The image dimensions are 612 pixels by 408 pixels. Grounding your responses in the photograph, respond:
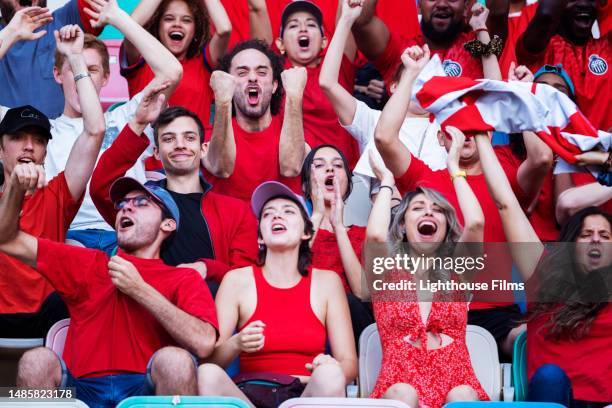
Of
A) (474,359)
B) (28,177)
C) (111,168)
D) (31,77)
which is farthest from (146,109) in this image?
(474,359)

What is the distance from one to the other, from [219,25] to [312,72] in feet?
1.80

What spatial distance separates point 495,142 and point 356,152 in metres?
0.73

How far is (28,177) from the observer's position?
17.1 feet

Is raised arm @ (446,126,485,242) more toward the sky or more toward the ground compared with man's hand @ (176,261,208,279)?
more toward the sky

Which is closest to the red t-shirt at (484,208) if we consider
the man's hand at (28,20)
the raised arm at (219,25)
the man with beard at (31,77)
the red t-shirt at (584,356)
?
the red t-shirt at (584,356)

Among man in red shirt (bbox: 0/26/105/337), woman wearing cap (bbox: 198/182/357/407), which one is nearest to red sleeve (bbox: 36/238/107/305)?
man in red shirt (bbox: 0/26/105/337)

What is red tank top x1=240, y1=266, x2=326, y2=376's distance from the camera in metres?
5.34

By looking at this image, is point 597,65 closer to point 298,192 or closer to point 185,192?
point 298,192

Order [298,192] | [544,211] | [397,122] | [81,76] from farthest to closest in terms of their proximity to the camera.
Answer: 1. [298,192]
2. [544,211]
3. [81,76]
4. [397,122]

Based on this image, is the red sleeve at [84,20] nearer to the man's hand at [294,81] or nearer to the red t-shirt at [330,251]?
the man's hand at [294,81]

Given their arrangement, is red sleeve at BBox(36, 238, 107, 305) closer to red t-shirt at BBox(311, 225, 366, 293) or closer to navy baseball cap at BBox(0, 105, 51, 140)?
navy baseball cap at BBox(0, 105, 51, 140)

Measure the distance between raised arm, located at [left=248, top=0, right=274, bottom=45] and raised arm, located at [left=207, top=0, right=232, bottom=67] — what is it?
298 millimetres

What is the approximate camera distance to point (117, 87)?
26.5 ft

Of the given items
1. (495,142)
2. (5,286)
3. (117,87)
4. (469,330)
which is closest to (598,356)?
(469,330)
